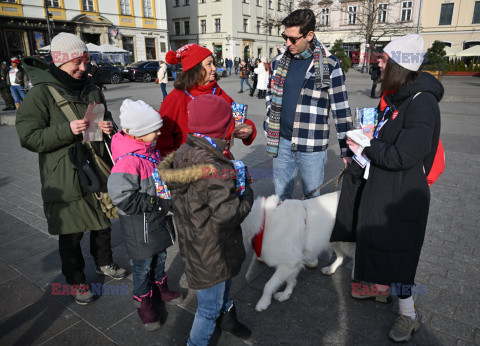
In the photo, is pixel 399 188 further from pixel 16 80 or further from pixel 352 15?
pixel 352 15

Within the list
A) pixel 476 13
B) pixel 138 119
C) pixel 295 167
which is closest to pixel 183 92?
pixel 138 119

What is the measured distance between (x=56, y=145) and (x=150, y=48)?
43.5 metres

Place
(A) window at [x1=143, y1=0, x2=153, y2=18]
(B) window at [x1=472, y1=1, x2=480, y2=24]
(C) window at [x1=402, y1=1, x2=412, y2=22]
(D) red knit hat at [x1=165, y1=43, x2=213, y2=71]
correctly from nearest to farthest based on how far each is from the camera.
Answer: (D) red knit hat at [x1=165, y1=43, x2=213, y2=71] < (B) window at [x1=472, y1=1, x2=480, y2=24] < (A) window at [x1=143, y1=0, x2=153, y2=18] < (C) window at [x1=402, y1=1, x2=412, y2=22]

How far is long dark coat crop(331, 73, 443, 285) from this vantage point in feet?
6.34

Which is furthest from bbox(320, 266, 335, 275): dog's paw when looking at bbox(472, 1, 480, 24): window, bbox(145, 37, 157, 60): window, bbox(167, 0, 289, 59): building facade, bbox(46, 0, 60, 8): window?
bbox(472, 1, 480, 24): window

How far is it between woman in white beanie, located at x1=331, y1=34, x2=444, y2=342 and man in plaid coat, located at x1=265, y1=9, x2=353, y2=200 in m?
0.60

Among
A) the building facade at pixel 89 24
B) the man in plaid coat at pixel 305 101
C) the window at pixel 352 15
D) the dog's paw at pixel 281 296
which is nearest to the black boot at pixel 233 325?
the dog's paw at pixel 281 296

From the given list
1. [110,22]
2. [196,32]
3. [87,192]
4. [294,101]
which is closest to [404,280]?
[294,101]

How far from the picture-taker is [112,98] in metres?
16.4

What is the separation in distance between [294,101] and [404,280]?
1770 mm

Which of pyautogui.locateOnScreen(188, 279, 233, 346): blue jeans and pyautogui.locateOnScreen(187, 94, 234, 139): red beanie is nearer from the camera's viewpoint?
pyautogui.locateOnScreen(187, 94, 234, 139): red beanie

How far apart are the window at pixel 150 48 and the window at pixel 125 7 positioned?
3.66 metres

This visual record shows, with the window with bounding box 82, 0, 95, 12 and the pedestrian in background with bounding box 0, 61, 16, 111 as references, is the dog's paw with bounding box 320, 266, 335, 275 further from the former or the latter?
the window with bounding box 82, 0, 95, 12

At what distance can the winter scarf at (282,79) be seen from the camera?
2.88 meters
